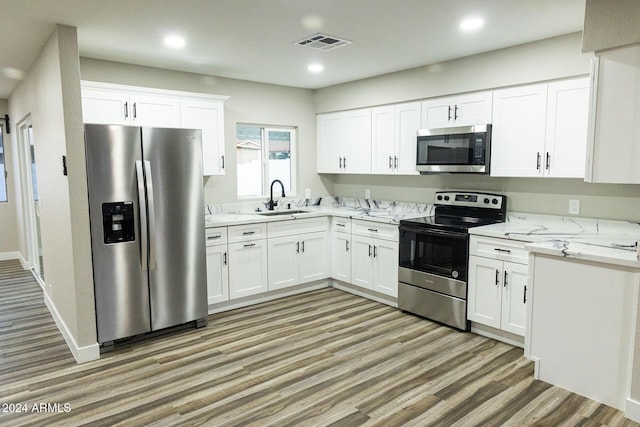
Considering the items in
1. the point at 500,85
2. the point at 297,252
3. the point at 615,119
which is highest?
the point at 500,85

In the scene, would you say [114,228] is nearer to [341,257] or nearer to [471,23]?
[341,257]

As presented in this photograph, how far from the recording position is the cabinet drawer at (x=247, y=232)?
14.6 ft

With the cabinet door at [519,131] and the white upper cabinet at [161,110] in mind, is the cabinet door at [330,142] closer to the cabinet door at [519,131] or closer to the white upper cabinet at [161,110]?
the white upper cabinet at [161,110]

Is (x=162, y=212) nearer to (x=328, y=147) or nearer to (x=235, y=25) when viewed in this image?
(x=235, y=25)

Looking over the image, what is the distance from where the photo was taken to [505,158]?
12.8ft

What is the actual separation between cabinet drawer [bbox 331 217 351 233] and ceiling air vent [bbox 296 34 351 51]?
1.98m

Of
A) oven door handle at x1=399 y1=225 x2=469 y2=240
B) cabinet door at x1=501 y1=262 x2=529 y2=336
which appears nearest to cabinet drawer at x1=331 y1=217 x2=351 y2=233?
oven door handle at x1=399 y1=225 x2=469 y2=240

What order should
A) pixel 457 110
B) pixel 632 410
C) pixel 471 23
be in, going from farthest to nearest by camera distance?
pixel 457 110
pixel 471 23
pixel 632 410

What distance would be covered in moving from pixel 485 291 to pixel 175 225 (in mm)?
2728

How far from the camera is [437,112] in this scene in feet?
14.5

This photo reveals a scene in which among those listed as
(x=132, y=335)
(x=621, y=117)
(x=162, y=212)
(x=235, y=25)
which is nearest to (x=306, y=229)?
(x=162, y=212)

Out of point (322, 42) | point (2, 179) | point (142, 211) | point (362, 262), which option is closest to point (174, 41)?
point (322, 42)

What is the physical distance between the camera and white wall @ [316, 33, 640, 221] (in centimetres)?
345

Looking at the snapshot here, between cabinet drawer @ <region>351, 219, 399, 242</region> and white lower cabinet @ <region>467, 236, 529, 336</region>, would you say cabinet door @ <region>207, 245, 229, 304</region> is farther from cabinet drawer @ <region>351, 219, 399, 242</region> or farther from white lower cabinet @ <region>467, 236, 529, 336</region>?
white lower cabinet @ <region>467, 236, 529, 336</region>
